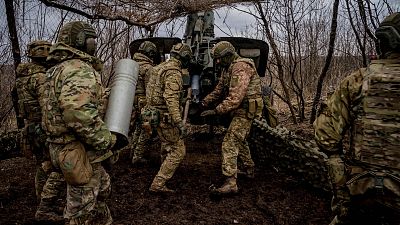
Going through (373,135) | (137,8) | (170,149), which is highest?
(137,8)

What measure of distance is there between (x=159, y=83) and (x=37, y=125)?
161cm

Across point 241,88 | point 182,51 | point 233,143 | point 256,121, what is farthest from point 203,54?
point 233,143

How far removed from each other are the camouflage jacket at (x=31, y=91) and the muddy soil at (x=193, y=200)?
1.07m

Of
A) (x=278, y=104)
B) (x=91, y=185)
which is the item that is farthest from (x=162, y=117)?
(x=278, y=104)

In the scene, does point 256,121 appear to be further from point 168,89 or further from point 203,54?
point 168,89

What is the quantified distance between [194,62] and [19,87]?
3.21 metres

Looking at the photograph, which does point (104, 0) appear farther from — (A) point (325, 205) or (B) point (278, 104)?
(B) point (278, 104)

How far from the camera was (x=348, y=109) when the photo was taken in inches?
112

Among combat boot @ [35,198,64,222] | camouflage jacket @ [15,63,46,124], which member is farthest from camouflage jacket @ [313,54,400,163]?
camouflage jacket @ [15,63,46,124]

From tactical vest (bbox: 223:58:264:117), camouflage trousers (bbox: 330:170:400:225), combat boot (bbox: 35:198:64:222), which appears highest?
tactical vest (bbox: 223:58:264:117)

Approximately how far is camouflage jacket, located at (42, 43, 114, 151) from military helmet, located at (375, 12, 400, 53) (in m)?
2.11

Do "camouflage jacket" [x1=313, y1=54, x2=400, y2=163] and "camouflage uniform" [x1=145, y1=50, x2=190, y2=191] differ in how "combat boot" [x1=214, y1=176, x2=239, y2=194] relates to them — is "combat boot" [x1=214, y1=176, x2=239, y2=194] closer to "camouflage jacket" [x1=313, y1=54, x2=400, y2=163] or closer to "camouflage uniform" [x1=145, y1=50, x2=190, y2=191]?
"camouflage uniform" [x1=145, y1=50, x2=190, y2=191]

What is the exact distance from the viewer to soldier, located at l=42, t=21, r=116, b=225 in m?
3.02

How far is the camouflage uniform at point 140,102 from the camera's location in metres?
6.32
